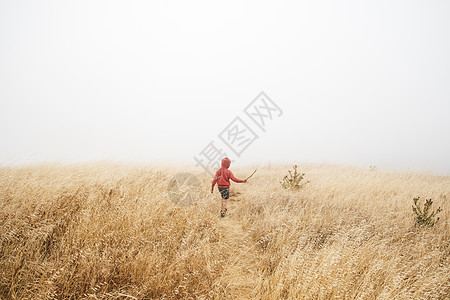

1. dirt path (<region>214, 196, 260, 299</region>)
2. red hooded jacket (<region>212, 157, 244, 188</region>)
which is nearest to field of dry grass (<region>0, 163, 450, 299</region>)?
dirt path (<region>214, 196, 260, 299</region>)

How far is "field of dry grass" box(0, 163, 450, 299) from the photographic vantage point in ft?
6.68

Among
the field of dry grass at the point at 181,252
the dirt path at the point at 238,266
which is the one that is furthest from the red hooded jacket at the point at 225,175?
the dirt path at the point at 238,266

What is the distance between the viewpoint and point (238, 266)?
2900 mm

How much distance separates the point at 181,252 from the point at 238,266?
920 millimetres

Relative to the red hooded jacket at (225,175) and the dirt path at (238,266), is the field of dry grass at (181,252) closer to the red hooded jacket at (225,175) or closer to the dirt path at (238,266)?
the dirt path at (238,266)

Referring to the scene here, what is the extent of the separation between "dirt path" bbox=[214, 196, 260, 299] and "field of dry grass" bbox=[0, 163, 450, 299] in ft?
0.06

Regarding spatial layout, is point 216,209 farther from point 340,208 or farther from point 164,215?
point 340,208

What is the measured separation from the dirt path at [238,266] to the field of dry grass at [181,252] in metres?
0.02

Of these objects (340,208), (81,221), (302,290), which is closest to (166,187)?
(81,221)

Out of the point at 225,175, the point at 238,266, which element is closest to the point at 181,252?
the point at 238,266

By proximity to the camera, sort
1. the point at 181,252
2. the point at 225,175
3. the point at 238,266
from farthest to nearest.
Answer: the point at 225,175 → the point at 238,266 → the point at 181,252

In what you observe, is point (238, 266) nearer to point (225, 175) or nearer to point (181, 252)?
point (181, 252)

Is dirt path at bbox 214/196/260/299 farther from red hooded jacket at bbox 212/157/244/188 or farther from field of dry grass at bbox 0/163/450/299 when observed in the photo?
red hooded jacket at bbox 212/157/244/188

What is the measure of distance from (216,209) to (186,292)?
11.2 feet
